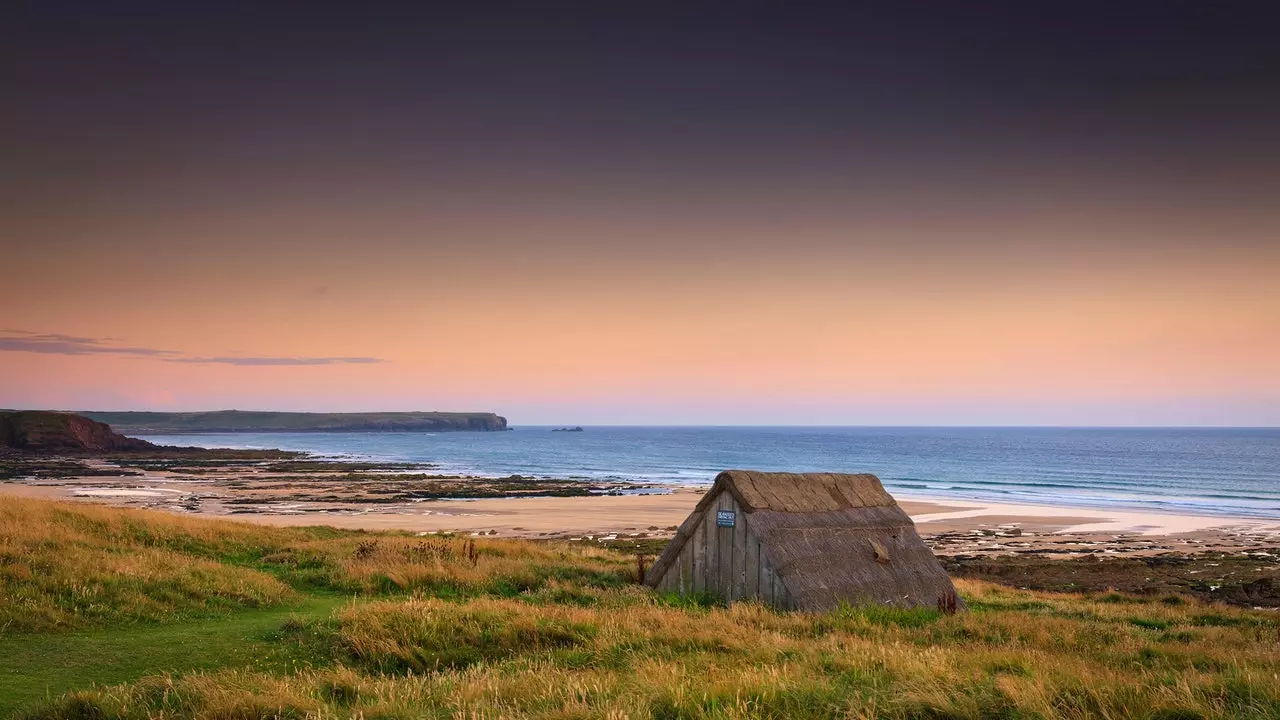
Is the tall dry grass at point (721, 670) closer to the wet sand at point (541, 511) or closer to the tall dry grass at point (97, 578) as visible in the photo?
the tall dry grass at point (97, 578)

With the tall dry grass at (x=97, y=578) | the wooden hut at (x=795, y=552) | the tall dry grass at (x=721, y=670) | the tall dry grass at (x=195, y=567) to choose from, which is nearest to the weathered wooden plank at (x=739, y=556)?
the wooden hut at (x=795, y=552)

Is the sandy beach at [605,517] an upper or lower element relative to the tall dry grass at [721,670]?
lower

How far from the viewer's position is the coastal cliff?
104 meters

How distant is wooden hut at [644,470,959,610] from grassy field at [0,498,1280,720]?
3.17ft

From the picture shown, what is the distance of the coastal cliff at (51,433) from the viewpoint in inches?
4097

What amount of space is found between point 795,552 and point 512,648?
6356 mm

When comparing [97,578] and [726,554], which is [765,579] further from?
[97,578]

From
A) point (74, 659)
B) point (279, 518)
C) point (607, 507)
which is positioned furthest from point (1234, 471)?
point (74, 659)

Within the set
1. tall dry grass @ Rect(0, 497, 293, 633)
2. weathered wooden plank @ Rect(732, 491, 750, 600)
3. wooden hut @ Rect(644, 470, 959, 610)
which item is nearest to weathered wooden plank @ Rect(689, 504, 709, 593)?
wooden hut @ Rect(644, 470, 959, 610)

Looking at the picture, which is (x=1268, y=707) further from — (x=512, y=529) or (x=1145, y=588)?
(x=512, y=529)

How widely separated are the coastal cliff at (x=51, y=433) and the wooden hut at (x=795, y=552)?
370 feet

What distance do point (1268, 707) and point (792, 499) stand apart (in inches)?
404

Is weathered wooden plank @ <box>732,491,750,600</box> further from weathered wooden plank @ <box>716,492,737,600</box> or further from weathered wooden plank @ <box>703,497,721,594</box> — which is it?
weathered wooden plank @ <box>703,497,721,594</box>

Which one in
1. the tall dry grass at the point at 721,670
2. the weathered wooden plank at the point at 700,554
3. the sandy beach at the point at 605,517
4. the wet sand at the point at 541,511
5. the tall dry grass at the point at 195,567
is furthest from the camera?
the wet sand at the point at 541,511
